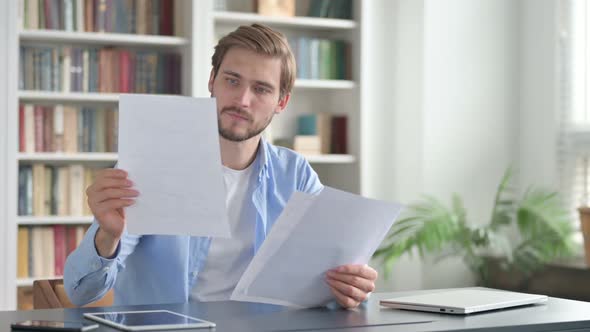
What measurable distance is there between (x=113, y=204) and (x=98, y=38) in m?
2.60

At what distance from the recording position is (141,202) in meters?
1.63

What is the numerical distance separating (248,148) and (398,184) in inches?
97.8

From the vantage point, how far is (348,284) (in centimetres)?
176

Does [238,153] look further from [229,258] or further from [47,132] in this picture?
[47,132]

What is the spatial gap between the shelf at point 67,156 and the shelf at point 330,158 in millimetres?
927

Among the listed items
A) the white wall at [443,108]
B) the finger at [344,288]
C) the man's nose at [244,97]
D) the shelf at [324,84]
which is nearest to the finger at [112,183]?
the finger at [344,288]

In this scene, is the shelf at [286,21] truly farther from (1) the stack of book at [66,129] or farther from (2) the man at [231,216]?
(2) the man at [231,216]

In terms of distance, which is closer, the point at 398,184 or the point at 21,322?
the point at 21,322

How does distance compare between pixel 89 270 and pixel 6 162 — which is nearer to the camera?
pixel 89 270

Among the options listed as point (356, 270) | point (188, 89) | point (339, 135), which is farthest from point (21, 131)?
point (356, 270)

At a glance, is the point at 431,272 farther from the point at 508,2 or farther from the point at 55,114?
the point at 55,114

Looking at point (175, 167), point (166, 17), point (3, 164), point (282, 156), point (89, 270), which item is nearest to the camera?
point (175, 167)

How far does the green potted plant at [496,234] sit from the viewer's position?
169 inches

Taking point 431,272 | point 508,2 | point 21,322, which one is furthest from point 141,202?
point 508,2
